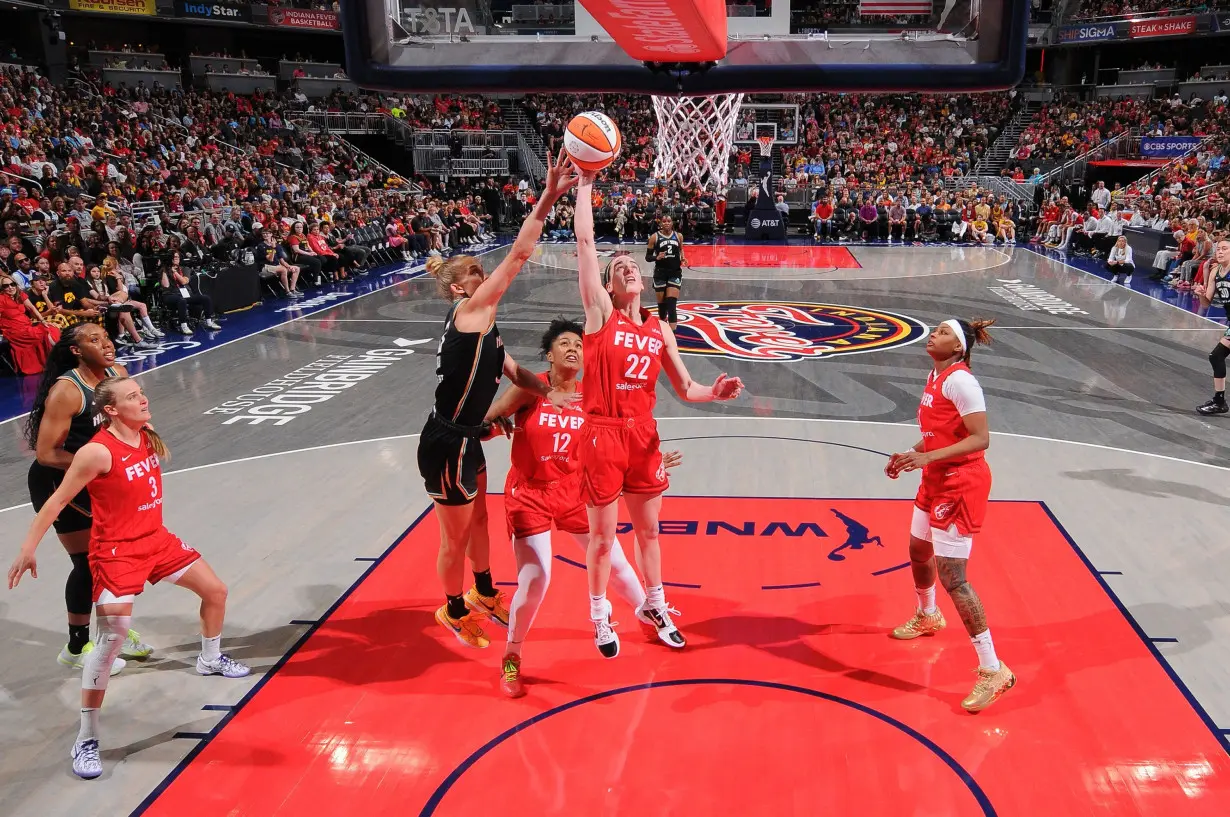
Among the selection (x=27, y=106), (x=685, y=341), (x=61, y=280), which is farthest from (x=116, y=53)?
(x=685, y=341)

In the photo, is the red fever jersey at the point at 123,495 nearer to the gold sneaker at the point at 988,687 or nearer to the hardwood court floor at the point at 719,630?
the hardwood court floor at the point at 719,630

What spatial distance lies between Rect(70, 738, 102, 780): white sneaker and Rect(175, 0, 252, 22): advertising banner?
34.4 meters

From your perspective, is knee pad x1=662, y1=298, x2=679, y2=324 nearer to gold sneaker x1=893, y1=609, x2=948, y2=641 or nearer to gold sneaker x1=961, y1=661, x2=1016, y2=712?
gold sneaker x1=893, y1=609, x2=948, y2=641

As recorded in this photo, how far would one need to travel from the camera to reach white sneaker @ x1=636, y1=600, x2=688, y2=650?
4.64m

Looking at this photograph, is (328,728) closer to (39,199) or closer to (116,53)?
(39,199)

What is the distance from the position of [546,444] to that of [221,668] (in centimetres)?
196

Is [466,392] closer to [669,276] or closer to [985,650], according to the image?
[985,650]

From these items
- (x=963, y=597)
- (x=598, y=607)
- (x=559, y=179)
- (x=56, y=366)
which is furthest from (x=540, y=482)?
(x=56, y=366)

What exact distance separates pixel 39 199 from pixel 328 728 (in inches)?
608

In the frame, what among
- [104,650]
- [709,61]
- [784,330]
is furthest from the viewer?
[784,330]

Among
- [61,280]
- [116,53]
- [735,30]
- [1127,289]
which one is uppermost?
[116,53]

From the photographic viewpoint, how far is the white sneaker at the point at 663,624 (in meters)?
4.64

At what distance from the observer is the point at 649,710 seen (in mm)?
4141

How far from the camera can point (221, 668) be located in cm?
451
